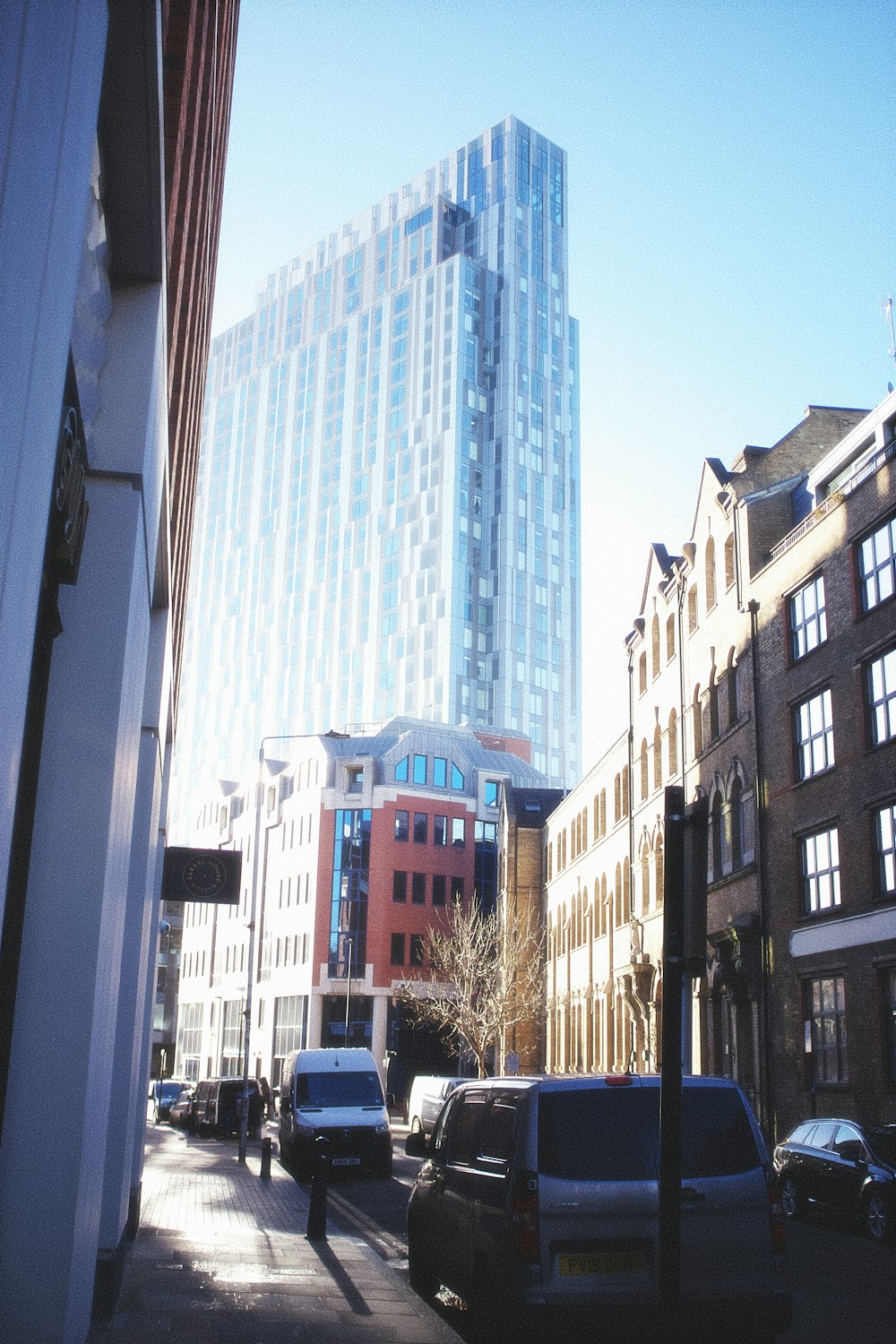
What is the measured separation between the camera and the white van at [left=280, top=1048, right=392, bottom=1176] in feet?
84.9

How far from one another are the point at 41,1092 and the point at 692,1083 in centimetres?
453

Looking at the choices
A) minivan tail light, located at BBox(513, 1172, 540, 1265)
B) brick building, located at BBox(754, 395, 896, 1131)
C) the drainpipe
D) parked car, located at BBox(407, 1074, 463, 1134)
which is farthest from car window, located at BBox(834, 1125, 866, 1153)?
parked car, located at BBox(407, 1074, 463, 1134)

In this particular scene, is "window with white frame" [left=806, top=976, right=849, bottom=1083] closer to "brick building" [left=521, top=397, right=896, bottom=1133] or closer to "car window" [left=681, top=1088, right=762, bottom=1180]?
"brick building" [left=521, top=397, right=896, bottom=1133]

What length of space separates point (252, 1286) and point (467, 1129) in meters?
3.19

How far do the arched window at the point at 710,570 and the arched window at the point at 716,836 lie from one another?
5500mm

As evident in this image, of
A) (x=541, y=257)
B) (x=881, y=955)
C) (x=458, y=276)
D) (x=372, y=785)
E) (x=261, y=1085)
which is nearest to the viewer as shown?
(x=881, y=955)

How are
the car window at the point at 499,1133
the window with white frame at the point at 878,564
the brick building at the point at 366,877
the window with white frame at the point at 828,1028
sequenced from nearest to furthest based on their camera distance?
1. the car window at the point at 499,1133
2. the window with white frame at the point at 878,564
3. the window with white frame at the point at 828,1028
4. the brick building at the point at 366,877

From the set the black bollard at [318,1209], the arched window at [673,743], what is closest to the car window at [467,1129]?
the black bollard at [318,1209]

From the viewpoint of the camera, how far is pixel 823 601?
2725 cm

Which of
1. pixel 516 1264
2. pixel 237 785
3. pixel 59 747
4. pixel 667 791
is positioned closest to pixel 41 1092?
pixel 59 747

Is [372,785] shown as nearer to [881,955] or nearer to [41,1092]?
[881,955]

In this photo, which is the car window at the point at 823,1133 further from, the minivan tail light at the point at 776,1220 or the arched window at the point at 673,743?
the arched window at the point at 673,743

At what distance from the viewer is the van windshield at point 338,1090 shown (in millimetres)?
27234

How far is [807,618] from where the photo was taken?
92.2 ft
